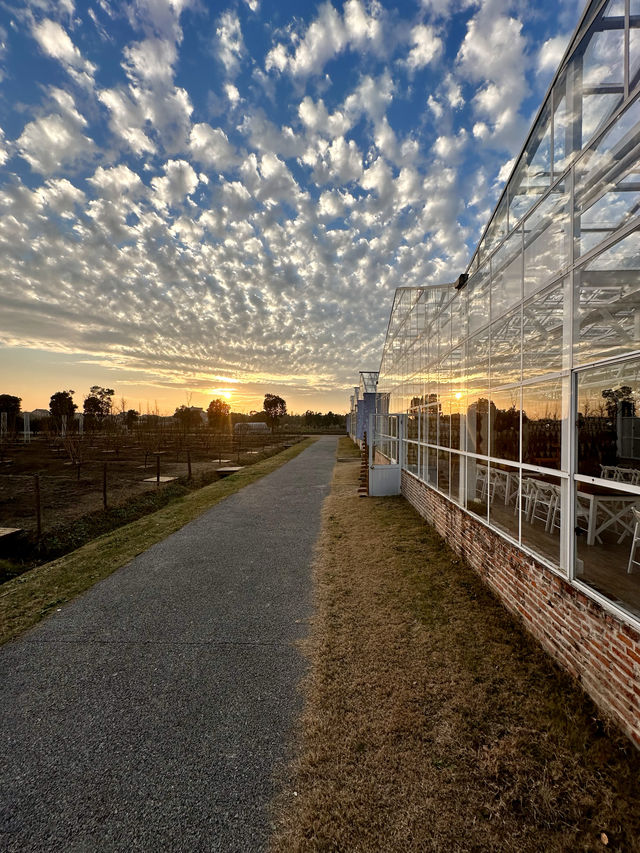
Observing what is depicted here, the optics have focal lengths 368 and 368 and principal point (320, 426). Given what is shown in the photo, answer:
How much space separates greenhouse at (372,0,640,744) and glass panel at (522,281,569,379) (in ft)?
0.05

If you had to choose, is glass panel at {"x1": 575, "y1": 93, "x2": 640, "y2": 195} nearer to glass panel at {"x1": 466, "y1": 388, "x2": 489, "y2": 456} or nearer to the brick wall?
glass panel at {"x1": 466, "y1": 388, "x2": 489, "y2": 456}

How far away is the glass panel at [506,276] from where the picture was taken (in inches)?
170

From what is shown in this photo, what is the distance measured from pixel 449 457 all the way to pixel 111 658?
574cm

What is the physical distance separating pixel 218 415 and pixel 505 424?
58.0 metres

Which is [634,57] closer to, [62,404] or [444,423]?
[444,423]

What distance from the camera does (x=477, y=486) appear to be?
559cm

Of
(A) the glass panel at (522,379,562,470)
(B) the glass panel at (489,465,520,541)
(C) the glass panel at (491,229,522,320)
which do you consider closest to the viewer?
(A) the glass panel at (522,379,562,470)

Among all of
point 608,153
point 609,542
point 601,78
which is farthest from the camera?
point 609,542

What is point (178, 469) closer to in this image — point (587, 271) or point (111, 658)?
point (111, 658)

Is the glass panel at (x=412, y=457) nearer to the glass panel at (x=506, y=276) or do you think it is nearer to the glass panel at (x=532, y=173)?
the glass panel at (x=506, y=276)

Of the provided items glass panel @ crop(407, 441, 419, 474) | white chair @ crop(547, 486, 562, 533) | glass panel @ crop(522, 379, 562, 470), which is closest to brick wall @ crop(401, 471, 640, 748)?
white chair @ crop(547, 486, 562, 533)

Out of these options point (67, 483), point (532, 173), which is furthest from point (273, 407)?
point (532, 173)

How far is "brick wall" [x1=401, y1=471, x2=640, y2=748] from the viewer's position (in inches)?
103

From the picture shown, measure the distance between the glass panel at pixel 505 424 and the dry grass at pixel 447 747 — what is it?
6.29ft
